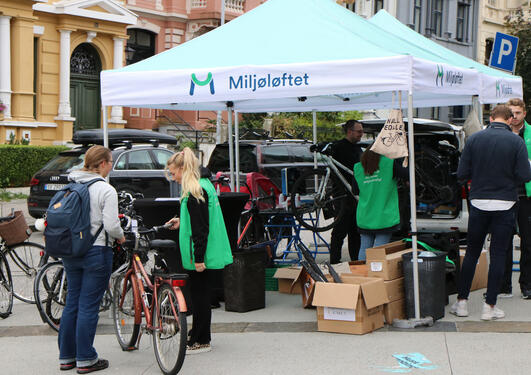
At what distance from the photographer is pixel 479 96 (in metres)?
8.63

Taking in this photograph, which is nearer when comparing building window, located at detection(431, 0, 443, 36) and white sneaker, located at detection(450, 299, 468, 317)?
white sneaker, located at detection(450, 299, 468, 317)

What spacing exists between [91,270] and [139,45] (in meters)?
26.5

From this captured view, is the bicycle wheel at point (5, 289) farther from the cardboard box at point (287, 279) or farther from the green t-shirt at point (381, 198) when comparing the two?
the green t-shirt at point (381, 198)

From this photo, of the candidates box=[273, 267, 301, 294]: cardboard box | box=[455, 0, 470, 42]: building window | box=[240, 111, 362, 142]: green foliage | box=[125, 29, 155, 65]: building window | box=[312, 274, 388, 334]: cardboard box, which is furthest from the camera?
box=[455, 0, 470, 42]: building window

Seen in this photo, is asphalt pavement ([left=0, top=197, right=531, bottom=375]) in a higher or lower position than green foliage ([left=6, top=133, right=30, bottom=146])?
lower

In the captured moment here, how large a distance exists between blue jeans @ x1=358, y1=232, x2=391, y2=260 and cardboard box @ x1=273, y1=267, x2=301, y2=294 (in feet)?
2.43

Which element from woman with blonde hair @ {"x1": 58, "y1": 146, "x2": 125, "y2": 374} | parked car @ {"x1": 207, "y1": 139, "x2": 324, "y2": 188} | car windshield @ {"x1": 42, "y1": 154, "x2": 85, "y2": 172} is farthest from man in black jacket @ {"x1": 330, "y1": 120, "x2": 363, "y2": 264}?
car windshield @ {"x1": 42, "y1": 154, "x2": 85, "y2": 172}

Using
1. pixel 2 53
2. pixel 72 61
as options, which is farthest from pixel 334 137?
pixel 2 53

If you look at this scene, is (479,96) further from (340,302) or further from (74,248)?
(74,248)

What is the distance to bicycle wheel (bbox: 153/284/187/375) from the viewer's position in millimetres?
5586

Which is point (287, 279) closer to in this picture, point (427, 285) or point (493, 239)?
point (427, 285)

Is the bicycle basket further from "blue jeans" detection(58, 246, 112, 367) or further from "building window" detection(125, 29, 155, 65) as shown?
"building window" detection(125, 29, 155, 65)

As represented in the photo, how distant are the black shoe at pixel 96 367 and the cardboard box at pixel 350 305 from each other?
193cm

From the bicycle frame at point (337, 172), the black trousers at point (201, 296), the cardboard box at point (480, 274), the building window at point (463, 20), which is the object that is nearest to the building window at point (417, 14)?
the building window at point (463, 20)
